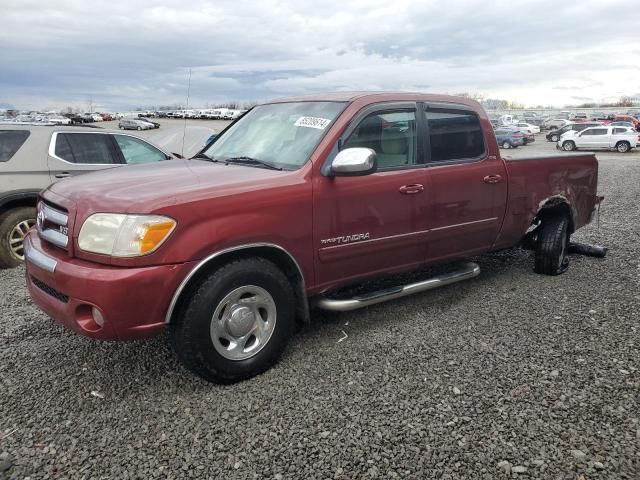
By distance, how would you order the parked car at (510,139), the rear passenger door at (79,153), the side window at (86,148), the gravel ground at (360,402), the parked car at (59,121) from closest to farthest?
1. the gravel ground at (360,402)
2. the rear passenger door at (79,153)
3. the side window at (86,148)
4. the parked car at (59,121)
5. the parked car at (510,139)

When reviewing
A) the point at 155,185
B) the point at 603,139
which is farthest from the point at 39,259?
the point at 603,139

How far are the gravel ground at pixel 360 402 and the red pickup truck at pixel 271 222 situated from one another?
13.9 inches

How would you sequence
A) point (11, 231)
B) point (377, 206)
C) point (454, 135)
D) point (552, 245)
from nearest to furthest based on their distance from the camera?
point (377, 206) → point (454, 135) → point (552, 245) → point (11, 231)

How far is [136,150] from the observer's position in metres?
7.03

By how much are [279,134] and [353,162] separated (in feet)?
2.90

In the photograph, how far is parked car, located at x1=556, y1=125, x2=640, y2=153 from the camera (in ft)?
98.6

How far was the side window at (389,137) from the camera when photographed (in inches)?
149

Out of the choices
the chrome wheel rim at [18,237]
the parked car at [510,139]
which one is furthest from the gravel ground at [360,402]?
the parked car at [510,139]

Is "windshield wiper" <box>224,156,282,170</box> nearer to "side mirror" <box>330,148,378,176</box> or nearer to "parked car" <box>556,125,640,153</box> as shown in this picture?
"side mirror" <box>330,148,378,176</box>

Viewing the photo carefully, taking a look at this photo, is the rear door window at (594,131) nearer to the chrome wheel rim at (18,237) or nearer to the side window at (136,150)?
the side window at (136,150)

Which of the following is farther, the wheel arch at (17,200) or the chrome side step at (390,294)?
the wheel arch at (17,200)

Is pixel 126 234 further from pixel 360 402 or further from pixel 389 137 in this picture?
pixel 389 137

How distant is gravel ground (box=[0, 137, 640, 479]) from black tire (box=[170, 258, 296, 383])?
13 cm

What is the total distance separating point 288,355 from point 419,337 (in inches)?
40.8
